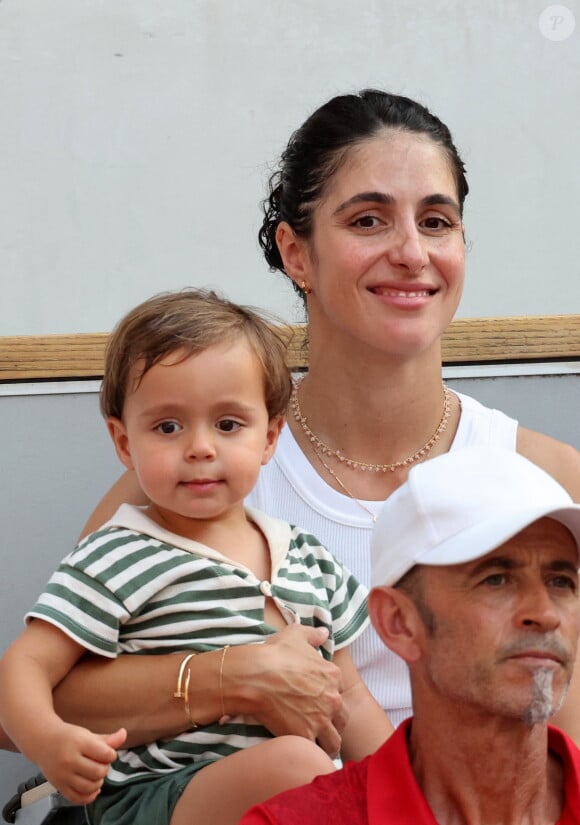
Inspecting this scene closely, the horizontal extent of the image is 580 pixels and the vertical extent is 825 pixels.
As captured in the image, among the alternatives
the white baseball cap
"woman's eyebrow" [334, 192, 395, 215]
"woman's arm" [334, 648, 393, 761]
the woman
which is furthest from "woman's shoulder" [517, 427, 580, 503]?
the white baseball cap

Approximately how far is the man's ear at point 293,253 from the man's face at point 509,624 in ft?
4.04

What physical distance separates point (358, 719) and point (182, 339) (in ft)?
2.03

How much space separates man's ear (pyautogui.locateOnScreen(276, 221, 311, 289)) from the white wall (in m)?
0.42

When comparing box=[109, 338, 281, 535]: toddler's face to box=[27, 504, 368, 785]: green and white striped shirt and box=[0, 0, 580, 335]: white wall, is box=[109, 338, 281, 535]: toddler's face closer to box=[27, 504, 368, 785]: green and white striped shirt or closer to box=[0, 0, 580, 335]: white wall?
box=[27, 504, 368, 785]: green and white striped shirt

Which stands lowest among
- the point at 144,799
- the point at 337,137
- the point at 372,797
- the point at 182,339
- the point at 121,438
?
the point at 144,799

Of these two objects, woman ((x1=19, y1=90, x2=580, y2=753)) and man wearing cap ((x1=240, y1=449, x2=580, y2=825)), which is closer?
man wearing cap ((x1=240, y1=449, x2=580, y2=825))

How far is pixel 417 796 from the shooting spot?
152 cm

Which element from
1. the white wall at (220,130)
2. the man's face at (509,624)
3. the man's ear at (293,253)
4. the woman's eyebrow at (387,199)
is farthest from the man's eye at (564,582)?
the white wall at (220,130)

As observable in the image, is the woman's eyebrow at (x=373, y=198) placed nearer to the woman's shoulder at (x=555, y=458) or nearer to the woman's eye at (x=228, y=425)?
the woman's shoulder at (x=555, y=458)

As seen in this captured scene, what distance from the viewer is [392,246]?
8.14 ft

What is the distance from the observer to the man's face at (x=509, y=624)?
4.80 ft

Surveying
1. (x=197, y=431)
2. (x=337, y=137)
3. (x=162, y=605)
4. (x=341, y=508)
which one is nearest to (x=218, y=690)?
(x=162, y=605)

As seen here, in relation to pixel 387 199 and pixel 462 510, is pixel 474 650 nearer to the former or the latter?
pixel 462 510

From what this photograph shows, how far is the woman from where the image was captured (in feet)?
8.11
